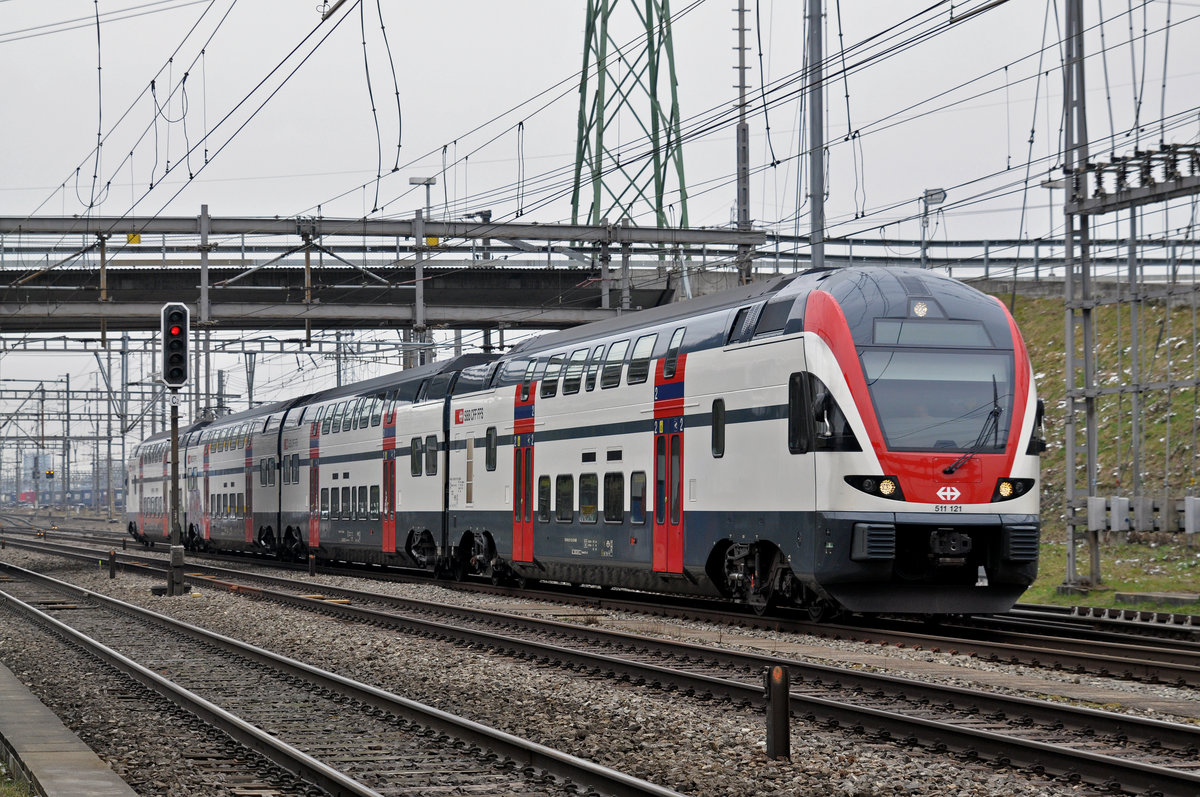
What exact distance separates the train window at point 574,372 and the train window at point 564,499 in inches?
53.5

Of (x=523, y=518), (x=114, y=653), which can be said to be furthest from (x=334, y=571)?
(x=114, y=653)

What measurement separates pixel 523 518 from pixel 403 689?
10746 millimetres

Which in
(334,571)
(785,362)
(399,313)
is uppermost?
(399,313)

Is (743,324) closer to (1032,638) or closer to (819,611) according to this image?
(819,611)

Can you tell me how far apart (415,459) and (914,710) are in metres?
19.1

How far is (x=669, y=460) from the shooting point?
19.6 meters

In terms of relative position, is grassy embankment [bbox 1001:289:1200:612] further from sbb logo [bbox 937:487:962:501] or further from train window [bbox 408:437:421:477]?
train window [bbox 408:437:421:477]

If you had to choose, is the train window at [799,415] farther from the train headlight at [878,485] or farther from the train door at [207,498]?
the train door at [207,498]

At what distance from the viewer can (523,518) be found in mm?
24156

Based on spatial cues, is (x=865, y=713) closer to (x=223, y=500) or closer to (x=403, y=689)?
(x=403, y=689)

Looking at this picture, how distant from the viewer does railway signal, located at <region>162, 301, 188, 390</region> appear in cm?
2533

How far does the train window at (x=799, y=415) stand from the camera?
16391 millimetres

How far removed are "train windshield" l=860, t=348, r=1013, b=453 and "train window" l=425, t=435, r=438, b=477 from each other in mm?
13418

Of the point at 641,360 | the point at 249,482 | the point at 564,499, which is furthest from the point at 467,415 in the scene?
the point at 249,482
